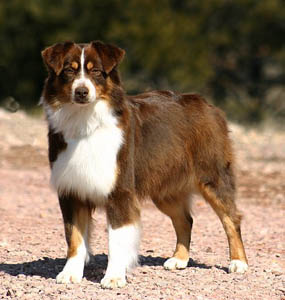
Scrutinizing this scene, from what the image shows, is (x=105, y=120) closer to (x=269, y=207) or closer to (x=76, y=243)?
(x=76, y=243)

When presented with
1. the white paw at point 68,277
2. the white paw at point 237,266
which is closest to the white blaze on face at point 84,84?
the white paw at point 68,277

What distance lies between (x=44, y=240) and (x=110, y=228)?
93.9 inches

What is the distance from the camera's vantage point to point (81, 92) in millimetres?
6578

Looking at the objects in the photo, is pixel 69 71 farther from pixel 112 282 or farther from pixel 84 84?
pixel 112 282

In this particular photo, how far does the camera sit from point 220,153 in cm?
794

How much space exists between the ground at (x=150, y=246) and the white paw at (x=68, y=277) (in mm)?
81

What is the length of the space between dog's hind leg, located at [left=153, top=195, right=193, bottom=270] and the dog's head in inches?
67.7

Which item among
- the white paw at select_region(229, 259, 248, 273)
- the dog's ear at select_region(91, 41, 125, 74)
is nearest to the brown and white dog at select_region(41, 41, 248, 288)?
the dog's ear at select_region(91, 41, 125, 74)

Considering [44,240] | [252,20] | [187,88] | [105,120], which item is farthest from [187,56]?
[105,120]

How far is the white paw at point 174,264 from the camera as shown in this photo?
774 cm

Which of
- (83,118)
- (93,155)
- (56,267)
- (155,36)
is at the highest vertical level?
(83,118)

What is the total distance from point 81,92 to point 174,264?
226cm

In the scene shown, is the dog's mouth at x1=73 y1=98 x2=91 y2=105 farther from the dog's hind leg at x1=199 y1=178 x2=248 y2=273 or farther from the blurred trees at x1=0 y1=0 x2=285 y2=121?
the blurred trees at x1=0 y1=0 x2=285 y2=121

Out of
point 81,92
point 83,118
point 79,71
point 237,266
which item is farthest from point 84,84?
point 237,266
